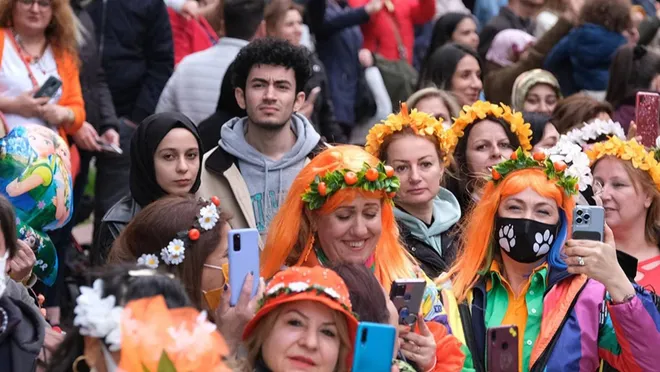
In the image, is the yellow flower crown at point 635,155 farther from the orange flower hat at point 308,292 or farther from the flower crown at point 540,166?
the orange flower hat at point 308,292

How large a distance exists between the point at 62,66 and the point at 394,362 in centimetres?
435

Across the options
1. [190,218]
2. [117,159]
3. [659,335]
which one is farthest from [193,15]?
[659,335]

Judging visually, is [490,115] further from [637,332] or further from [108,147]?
[637,332]

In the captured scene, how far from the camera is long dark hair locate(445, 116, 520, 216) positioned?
8833mm

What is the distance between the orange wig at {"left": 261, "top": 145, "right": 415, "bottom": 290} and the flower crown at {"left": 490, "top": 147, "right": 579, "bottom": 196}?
1.84ft

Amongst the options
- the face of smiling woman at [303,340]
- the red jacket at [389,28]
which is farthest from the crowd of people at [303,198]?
the red jacket at [389,28]

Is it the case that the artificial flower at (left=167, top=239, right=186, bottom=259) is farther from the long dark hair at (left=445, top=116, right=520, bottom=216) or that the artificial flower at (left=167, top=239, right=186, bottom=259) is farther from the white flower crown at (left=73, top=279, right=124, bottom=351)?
the long dark hair at (left=445, top=116, right=520, bottom=216)

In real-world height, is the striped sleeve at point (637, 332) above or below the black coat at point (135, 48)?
below

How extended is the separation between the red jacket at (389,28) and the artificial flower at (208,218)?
260 inches

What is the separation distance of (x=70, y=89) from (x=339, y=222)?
3133mm

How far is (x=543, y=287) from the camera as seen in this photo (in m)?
6.60

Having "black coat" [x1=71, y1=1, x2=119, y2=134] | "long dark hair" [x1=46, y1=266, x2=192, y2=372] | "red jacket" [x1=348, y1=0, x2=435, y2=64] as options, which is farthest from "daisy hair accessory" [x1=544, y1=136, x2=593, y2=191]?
"red jacket" [x1=348, y1=0, x2=435, y2=64]

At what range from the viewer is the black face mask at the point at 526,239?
6637mm

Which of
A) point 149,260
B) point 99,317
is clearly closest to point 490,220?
point 149,260
